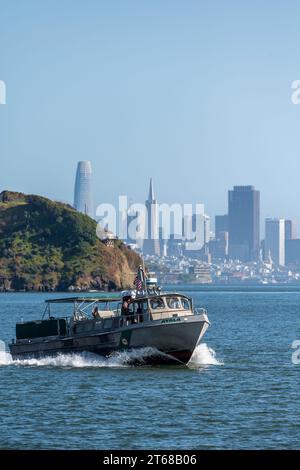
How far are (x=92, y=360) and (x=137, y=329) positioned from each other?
3755mm

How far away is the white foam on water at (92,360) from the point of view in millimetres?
63562

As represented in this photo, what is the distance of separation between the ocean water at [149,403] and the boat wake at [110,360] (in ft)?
0.18

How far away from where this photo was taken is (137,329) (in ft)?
206

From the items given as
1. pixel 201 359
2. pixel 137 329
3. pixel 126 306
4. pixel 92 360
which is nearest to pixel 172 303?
pixel 126 306

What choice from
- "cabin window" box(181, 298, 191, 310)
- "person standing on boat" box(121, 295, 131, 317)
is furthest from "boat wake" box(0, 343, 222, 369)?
"cabin window" box(181, 298, 191, 310)

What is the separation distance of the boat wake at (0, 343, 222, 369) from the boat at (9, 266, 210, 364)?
18 cm

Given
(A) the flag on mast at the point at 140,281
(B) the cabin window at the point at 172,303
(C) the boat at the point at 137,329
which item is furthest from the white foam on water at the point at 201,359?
(A) the flag on mast at the point at 140,281

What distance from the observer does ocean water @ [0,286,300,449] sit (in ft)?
142

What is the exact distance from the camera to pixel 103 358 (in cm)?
6444

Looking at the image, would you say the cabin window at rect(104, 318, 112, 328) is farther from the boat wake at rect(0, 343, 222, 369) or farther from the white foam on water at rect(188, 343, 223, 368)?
the white foam on water at rect(188, 343, 223, 368)
